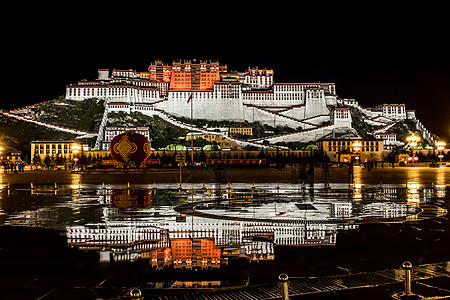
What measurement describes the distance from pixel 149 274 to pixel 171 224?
4.01m

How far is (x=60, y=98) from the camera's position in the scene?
12750 cm

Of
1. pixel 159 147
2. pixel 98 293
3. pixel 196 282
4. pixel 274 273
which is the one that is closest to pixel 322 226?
pixel 274 273

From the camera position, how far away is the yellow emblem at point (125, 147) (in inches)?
1811

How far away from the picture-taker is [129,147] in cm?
4622

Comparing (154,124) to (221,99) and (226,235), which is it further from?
(226,235)

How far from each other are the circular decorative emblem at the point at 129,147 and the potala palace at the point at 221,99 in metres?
67.2

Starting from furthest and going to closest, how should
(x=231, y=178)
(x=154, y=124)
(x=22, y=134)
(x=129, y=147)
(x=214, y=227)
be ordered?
(x=154, y=124), (x=22, y=134), (x=129, y=147), (x=231, y=178), (x=214, y=227)

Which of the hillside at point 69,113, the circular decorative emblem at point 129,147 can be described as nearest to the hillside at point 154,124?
the hillside at point 69,113

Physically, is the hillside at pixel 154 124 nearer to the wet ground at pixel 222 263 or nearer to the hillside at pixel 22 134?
the hillside at pixel 22 134

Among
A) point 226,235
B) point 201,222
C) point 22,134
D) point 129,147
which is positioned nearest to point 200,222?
point 201,222

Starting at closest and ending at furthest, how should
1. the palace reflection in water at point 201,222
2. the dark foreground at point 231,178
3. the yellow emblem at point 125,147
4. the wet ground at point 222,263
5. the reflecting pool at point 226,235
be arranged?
the wet ground at point 222,263
the reflecting pool at point 226,235
the palace reflection in water at point 201,222
the dark foreground at point 231,178
the yellow emblem at point 125,147

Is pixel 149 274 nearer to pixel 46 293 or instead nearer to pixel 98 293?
pixel 98 293

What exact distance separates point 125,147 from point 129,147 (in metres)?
0.48

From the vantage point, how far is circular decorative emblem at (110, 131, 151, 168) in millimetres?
46031
